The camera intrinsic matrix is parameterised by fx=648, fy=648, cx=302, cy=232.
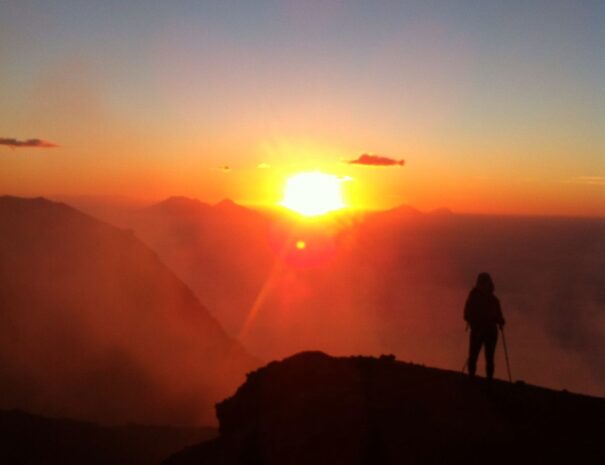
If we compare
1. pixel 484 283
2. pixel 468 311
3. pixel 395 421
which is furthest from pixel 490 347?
pixel 395 421

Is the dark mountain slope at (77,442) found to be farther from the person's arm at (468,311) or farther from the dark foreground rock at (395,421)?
the person's arm at (468,311)

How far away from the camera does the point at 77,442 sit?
3109 centimetres

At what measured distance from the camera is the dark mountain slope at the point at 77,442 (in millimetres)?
29344

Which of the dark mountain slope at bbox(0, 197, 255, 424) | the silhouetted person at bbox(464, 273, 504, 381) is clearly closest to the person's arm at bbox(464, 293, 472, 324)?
the silhouetted person at bbox(464, 273, 504, 381)

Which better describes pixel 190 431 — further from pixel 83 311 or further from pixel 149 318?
pixel 149 318

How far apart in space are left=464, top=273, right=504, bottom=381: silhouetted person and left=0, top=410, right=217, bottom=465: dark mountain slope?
22.5m

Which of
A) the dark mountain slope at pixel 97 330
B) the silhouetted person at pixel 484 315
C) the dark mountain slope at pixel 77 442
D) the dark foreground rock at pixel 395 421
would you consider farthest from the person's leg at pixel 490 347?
the dark mountain slope at pixel 97 330

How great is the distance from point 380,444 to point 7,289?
77914mm

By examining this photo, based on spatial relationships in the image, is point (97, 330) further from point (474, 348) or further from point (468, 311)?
point (468, 311)

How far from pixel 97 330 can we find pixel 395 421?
71780mm

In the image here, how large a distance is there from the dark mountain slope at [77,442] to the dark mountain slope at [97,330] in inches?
814

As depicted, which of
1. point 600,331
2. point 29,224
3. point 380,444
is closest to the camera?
point 380,444

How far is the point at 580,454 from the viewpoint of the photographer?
34.3 ft

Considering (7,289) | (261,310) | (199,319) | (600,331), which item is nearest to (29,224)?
(7,289)
